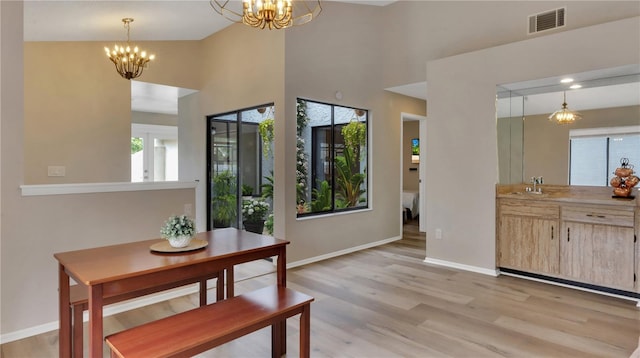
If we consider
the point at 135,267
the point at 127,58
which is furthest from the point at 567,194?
the point at 127,58

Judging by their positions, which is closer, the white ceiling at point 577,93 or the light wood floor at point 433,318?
the light wood floor at point 433,318

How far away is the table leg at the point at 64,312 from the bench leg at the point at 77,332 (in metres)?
0.03

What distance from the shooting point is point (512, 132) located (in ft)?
14.9

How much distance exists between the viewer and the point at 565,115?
4.25 m

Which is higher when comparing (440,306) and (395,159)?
(395,159)

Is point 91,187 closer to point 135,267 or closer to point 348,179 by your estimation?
point 135,267

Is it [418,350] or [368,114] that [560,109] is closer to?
[368,114]

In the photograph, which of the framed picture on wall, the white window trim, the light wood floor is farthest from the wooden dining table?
the framed picture on wall

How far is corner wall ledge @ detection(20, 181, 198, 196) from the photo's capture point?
2742 millimetres

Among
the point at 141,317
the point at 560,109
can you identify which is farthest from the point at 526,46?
the point at 141,317

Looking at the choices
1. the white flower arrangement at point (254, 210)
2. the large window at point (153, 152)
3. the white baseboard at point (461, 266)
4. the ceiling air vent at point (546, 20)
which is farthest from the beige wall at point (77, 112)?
the ceiling air vent at point (546, 20)

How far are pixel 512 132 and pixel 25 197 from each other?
16.7 ft

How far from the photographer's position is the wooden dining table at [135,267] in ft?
5.62

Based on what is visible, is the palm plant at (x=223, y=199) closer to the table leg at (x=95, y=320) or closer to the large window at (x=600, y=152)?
the table leg at (x=95, y=320)
